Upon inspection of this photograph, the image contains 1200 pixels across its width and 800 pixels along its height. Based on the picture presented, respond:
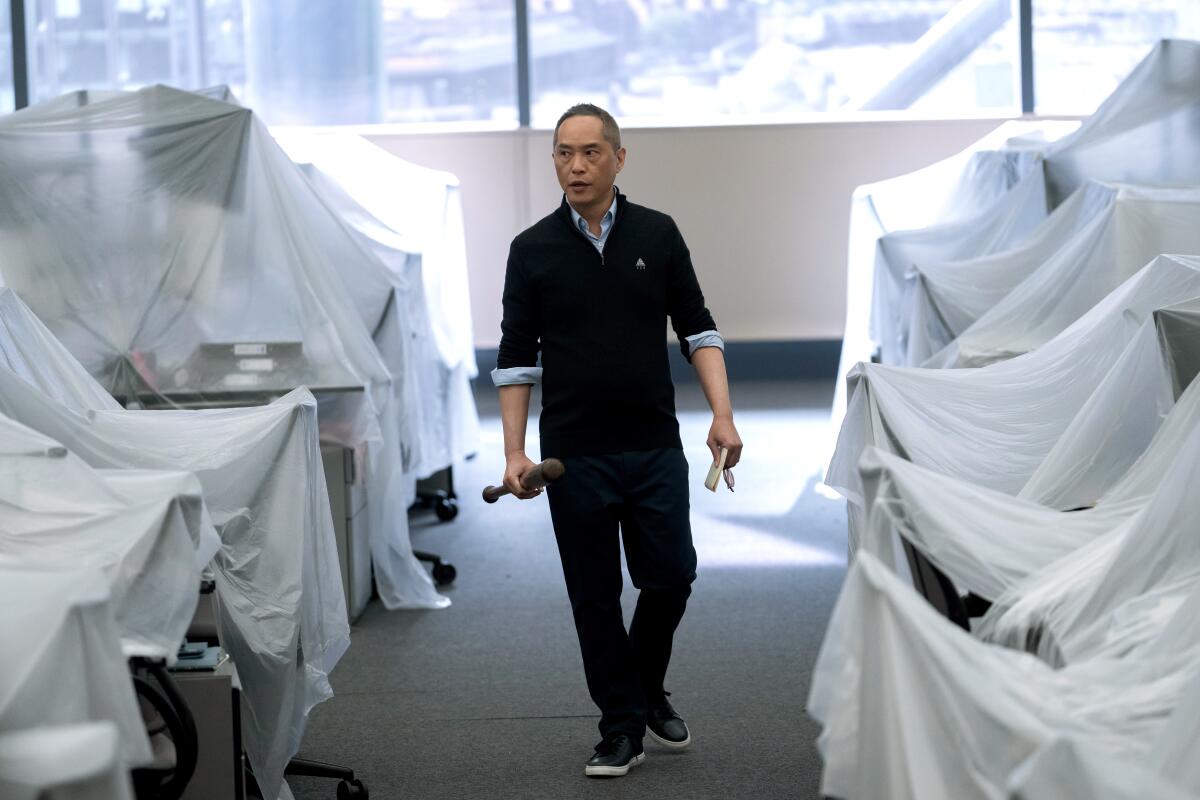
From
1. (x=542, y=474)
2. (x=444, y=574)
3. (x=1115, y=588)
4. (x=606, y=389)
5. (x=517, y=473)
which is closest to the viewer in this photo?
(x=1115, y=588)

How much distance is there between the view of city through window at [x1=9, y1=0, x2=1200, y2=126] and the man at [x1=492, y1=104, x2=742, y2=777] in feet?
20.2

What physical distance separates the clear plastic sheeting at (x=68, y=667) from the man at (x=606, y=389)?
104cm

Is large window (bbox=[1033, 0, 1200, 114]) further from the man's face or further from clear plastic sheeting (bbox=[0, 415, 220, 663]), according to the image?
clear plastic sheeting (bbox=[0, 415, 220, 663])

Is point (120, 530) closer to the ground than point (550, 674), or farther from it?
farther from it

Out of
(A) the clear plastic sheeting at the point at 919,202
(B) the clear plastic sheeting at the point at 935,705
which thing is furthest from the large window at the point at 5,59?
(B) the clear plastic sheeting at the point at 935,705

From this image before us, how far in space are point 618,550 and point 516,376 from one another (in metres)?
0.38

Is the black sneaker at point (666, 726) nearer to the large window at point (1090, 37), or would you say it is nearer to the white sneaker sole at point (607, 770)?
the white sneaker sole at point (607, 770)

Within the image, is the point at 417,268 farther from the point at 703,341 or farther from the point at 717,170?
the point at 717,170

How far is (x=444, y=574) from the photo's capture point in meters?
4.20

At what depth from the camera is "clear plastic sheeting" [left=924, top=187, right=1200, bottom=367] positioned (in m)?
3.57

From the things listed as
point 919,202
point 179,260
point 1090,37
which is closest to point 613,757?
point 179,260

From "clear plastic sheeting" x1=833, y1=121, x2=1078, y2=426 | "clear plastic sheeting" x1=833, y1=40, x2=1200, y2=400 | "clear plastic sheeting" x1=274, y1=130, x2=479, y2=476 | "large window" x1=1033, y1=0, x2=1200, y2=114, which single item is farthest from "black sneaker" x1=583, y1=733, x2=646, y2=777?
"large window" x1=1033, y1=0, x2=1200, y2=114

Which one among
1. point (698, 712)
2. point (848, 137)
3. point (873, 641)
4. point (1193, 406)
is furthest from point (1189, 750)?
point (848, 137)

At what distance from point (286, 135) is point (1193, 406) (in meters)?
4.07
